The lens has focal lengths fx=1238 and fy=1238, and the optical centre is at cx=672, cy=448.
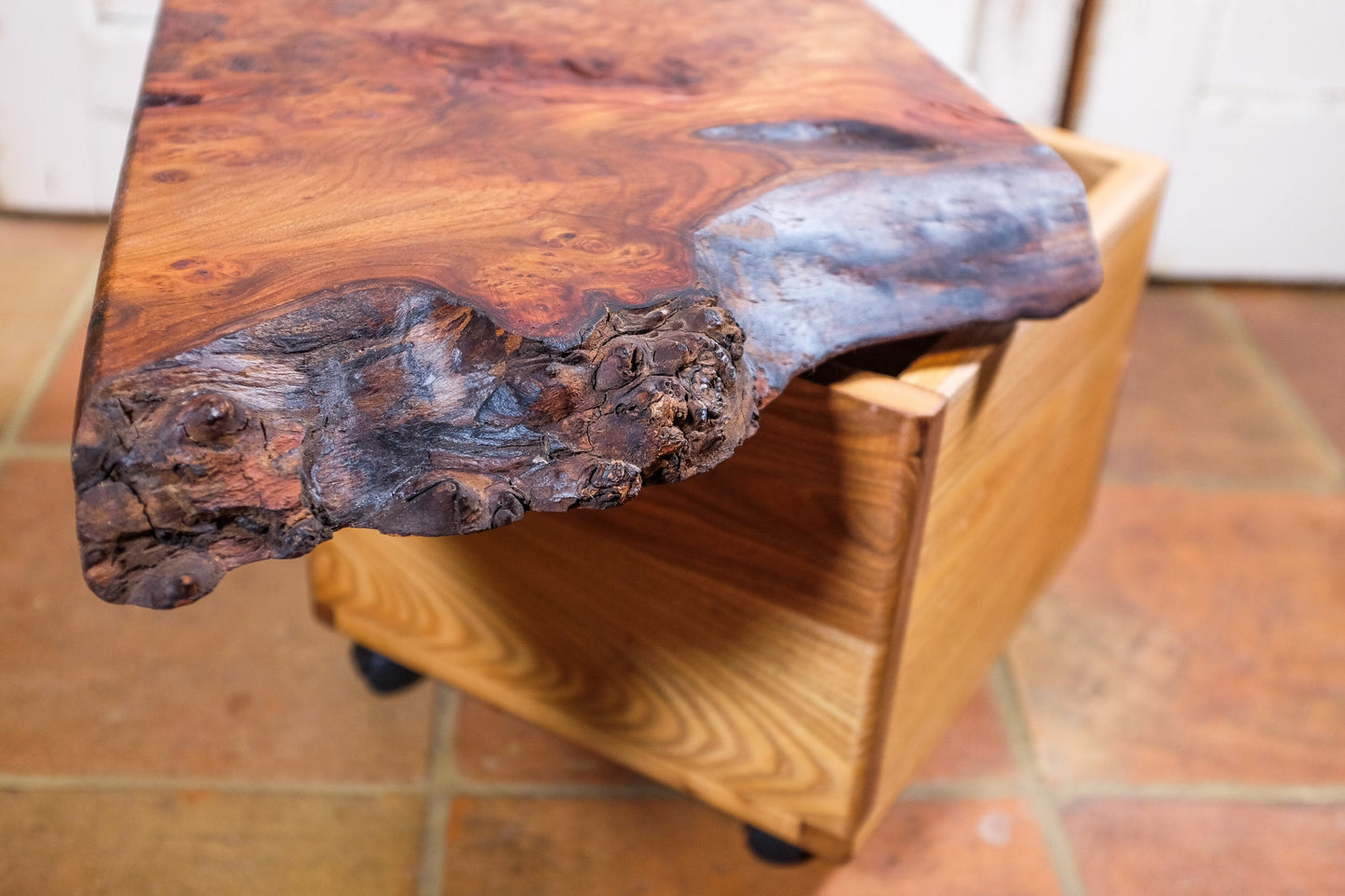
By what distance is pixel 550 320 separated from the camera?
0.54m

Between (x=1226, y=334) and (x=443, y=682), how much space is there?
1.14 m

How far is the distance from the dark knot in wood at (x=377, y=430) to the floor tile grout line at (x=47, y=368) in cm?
86

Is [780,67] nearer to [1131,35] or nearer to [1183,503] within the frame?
[1183,503]

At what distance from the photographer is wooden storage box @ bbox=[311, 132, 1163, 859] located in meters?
0.71

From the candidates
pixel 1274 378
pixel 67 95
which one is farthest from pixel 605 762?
pixel 67 95

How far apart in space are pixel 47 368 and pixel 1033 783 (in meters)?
1.16

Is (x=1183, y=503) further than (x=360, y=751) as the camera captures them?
Answer: Yes

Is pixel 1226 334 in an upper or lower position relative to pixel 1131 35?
lower

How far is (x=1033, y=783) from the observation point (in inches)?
38.7

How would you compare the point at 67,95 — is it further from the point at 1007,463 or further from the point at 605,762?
the point at 1007,463

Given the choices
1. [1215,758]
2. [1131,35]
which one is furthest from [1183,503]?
[1131,35]

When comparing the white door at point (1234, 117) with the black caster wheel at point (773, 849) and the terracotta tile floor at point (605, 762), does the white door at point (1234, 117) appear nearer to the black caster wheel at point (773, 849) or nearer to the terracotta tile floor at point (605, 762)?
the terracotta tile floor at point (605, 762)

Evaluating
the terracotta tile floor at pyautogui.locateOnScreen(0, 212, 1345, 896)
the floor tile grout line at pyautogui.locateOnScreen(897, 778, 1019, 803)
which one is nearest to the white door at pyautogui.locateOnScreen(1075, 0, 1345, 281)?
the terracotta tile floor at pyautogui.locateOnScreen(0, 212, 1345, 896)

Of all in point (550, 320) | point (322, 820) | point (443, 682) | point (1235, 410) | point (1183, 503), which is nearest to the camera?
point (550, 320)
